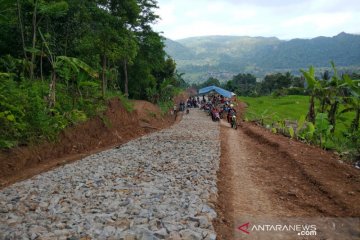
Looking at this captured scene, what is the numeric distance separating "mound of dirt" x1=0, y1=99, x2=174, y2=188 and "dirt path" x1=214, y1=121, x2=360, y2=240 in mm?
8421

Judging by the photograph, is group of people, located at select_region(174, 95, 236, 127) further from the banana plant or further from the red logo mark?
the red logo mark

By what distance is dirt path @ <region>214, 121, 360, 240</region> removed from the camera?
897 centimetres

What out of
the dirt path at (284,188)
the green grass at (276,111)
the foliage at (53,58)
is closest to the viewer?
the dirt path at (284,188)

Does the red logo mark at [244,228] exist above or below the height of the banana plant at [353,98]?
below

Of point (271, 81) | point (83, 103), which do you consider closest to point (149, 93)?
point (83, 103)

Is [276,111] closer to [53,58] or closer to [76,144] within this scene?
[53,58]

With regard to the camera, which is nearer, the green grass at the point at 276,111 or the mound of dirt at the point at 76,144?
the mound of dirt at the point at 76,144

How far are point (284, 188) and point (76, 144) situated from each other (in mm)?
12443

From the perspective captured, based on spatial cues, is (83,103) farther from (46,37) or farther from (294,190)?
(294,190)

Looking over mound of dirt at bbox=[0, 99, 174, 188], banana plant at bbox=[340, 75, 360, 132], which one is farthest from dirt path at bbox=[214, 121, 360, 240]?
mound of dirt at bbox=[0, 99, 174, 188]

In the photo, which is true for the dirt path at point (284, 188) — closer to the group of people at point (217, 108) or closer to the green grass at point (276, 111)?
the green grass at point (276, 111)

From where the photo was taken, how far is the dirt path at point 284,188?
8969 mm

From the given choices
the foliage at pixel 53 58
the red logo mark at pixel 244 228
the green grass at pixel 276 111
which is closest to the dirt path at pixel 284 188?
the red logo mark at pixel 244 228

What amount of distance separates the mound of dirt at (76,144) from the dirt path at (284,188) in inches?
332
